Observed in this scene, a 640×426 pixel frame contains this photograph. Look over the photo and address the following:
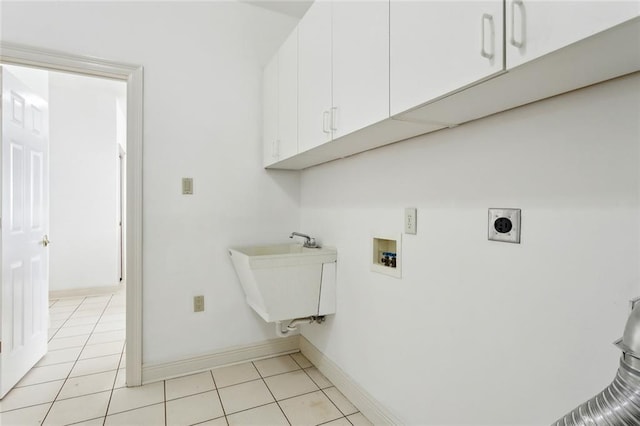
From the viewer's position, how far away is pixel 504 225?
1089 millimetres

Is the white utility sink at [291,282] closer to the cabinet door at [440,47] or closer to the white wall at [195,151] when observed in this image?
A: the white wall at [195,151]

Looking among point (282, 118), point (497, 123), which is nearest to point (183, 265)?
point (282, 118)

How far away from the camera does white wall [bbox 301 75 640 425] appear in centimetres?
85

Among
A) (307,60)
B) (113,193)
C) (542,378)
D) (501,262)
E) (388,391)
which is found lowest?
(388,391)

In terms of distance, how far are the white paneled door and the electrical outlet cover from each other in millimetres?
2540

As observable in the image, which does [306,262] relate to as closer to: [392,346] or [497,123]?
[392,346]

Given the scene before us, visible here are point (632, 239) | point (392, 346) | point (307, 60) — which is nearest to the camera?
point (632, 239)

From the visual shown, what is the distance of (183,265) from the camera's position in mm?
2211

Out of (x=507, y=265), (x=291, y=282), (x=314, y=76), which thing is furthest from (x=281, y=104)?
(x=507, y=265)

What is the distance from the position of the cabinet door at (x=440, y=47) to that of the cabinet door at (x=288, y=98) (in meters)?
→ 0.87

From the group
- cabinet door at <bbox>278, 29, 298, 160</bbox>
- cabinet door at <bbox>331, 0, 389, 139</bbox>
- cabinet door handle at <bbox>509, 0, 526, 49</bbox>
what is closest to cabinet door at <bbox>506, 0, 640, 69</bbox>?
cabinet door handle at <bbox>509, 0, 526, 49</bbox>

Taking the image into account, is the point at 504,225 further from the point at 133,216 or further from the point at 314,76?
the point at 133,216

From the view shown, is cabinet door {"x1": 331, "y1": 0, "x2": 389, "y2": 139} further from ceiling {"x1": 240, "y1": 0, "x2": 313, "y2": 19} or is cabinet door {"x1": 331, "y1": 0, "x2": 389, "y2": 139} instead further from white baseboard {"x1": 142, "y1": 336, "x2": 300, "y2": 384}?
white baseboard {"x1": 142, "y1": 336, "x2": 300, "y2": 384}

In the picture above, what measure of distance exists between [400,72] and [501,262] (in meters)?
0.72
